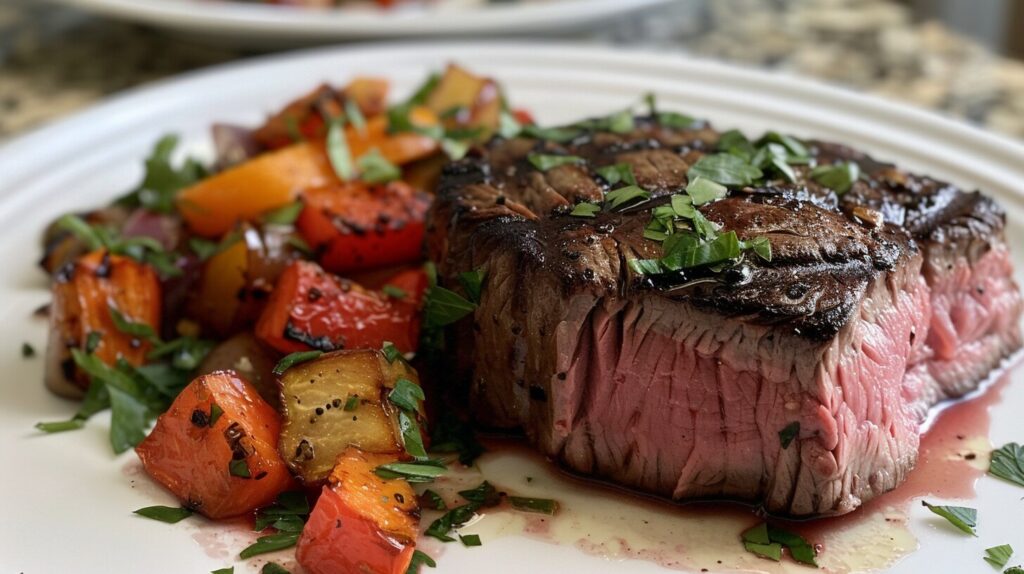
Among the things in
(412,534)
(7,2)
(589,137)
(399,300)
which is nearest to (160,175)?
(399,300)

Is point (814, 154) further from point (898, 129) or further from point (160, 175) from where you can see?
point (160, 175)

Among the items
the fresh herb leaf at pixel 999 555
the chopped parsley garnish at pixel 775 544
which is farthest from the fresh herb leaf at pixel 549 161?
the fresh herb leaf at pixel 999 555

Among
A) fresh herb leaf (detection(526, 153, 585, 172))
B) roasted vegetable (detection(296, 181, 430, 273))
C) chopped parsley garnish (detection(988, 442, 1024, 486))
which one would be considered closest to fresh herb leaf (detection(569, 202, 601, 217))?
fresh herb leaf (detection(526, 153, 585, 172))

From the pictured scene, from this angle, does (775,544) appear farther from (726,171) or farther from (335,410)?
(335,410)

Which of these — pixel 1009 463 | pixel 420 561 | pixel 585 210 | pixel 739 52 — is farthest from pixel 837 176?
pixel 739 52

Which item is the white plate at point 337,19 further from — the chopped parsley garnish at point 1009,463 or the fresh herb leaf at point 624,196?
the chopped parsley garnish at point 1009,463
